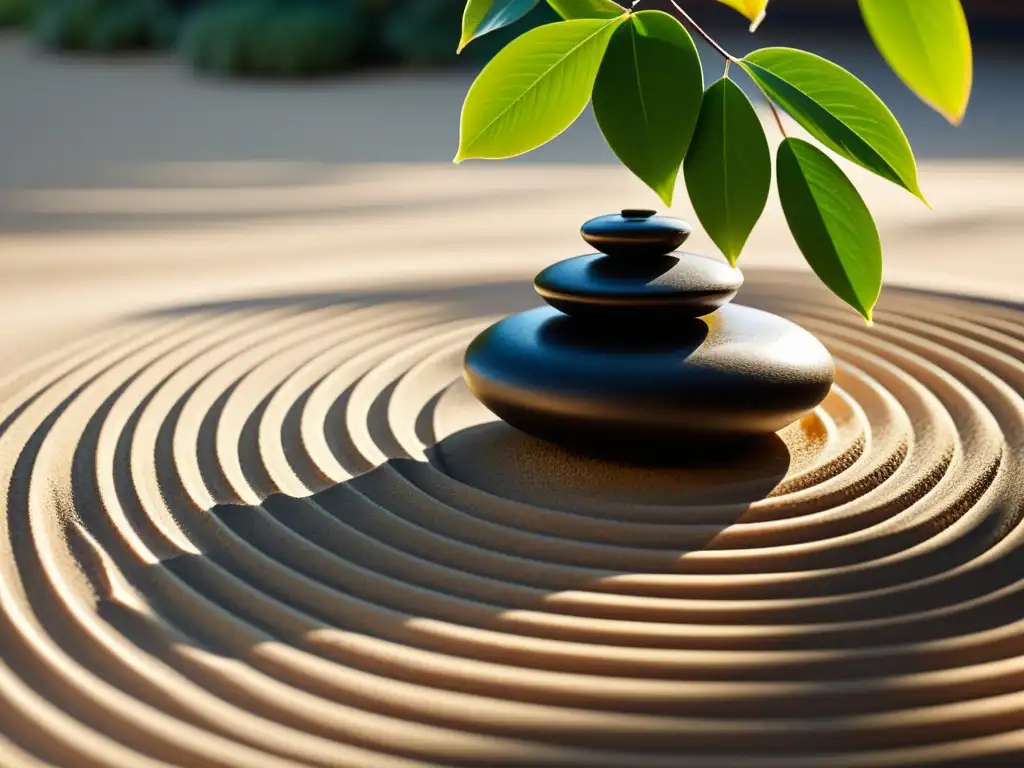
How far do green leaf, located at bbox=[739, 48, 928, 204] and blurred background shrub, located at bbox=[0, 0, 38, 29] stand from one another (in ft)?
30.2

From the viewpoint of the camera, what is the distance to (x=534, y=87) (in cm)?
48

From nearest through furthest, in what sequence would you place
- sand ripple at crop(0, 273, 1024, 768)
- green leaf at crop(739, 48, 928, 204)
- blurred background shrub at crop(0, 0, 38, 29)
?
1. green leaf at crop(739, 48, 928, 204)
2. sand ripple at crop(0, 273, 1024, 768)
3. blurred background shrub at crop(0, 0, 38, 29)

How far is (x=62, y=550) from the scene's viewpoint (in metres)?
1.18

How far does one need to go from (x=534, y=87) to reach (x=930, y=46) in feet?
0.57

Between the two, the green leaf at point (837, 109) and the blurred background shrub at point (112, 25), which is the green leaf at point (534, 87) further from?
the blurred background shrub at point (112, 25)

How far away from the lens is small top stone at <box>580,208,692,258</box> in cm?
127

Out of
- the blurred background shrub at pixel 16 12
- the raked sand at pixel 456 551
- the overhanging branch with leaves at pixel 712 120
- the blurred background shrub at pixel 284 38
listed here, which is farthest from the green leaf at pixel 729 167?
the blurred background shrub at pixel 16 12

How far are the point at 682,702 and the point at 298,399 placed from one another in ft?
2.76

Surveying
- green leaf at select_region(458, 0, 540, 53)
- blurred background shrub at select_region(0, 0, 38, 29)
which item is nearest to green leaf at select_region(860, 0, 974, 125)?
green leaf at select_region(458, 0, 540, 53)

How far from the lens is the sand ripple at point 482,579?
0.87 metres

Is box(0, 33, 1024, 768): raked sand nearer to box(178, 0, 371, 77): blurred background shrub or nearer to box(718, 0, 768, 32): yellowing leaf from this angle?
box(718, 0, 768, 32): yellowing leaf

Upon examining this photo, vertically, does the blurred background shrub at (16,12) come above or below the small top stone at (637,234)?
above

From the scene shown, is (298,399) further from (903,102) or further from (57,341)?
(903,102)

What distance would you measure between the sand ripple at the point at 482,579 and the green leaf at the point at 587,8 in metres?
0.54
